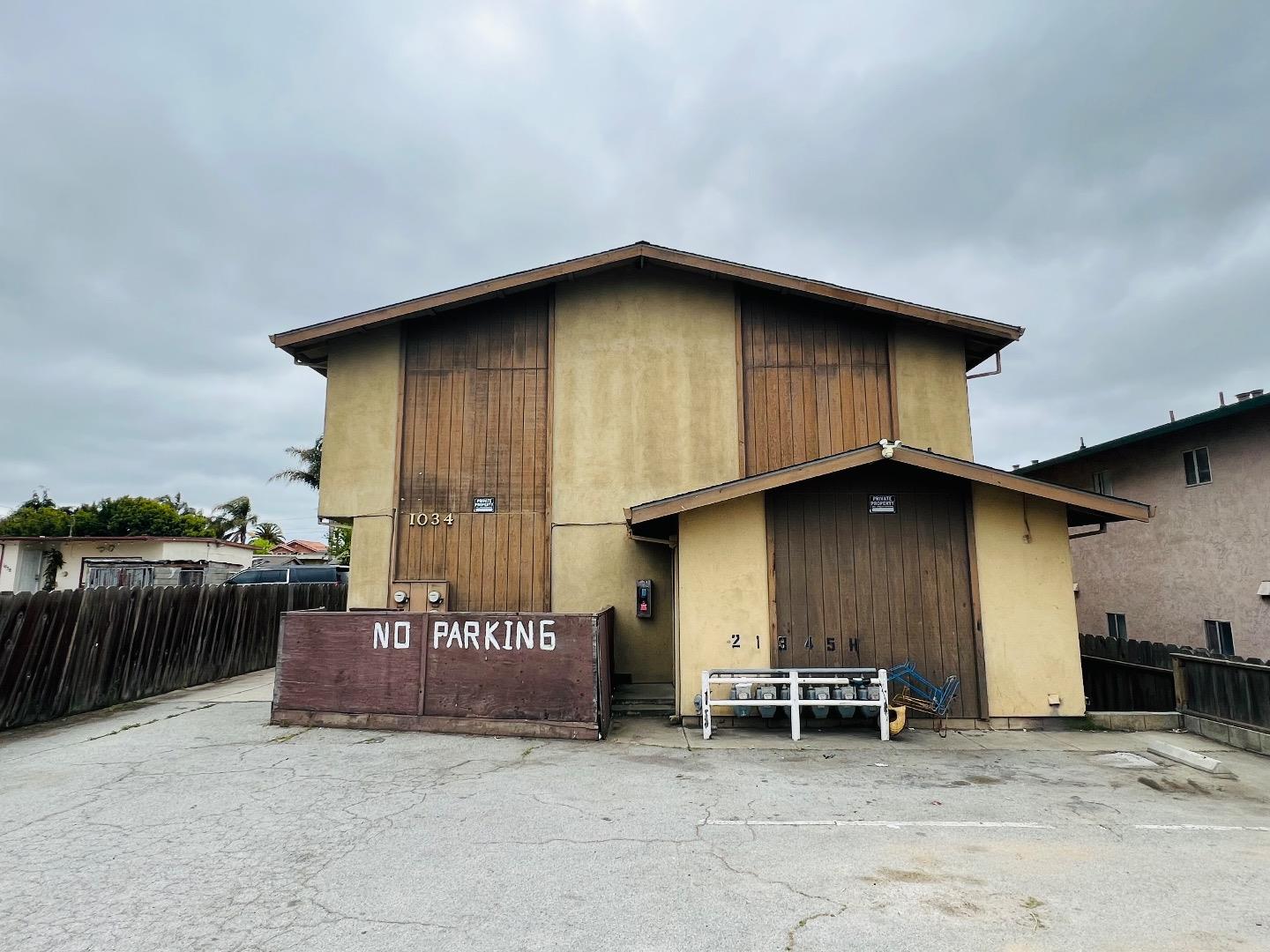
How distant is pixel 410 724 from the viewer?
809 centimetres

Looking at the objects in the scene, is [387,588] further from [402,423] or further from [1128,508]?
[1128,508]

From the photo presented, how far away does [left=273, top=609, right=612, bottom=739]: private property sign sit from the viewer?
7973 millimetres

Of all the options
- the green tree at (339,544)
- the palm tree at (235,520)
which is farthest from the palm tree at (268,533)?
the green tree at (339,544)

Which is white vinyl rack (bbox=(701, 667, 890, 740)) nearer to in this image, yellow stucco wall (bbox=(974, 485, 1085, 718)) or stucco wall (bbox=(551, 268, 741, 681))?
yellow stucco wall (bbox=(974, 485, 1085, 718))

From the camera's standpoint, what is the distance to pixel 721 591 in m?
8.86

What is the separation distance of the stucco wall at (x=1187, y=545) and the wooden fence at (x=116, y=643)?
1597 cm

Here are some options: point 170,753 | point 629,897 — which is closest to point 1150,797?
point 629,897

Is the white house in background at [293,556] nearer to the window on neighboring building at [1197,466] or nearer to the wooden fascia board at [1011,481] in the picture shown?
the wooden fascia board at [1011,481]

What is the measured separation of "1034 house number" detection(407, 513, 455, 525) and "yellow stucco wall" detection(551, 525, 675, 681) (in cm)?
174

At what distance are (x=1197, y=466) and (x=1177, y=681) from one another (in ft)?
19.0

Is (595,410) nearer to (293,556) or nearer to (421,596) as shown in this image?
(421,596)

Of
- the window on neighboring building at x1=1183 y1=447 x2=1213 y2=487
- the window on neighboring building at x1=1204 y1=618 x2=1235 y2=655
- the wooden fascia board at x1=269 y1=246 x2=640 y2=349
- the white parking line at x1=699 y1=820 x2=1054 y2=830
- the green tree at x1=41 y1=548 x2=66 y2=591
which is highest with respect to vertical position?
the wooden fascia board at x1=269 y1=246 x2=640 y2=349

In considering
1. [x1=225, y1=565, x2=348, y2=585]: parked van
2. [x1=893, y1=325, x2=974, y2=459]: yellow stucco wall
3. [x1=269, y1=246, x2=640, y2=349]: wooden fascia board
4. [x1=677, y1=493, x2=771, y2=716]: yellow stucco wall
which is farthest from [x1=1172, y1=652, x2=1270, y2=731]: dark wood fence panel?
[x1=225, y1=565, x2=348, y2=585]: parked van

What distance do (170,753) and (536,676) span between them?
3.85m
